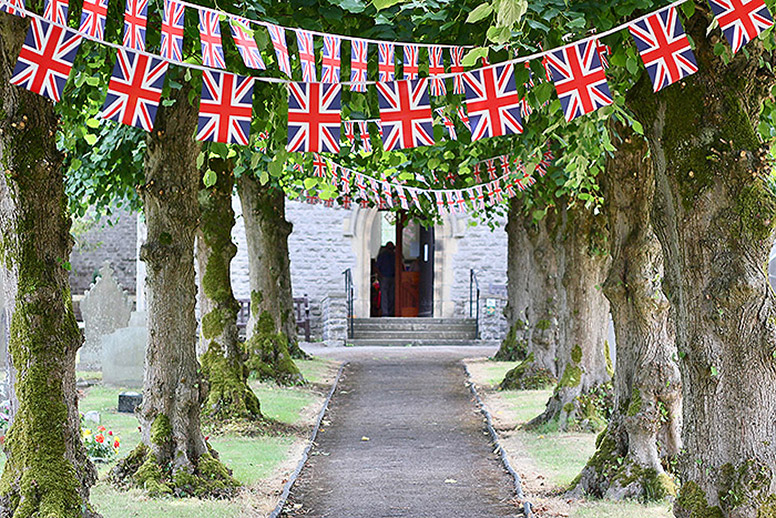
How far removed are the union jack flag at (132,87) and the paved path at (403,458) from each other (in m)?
3.96

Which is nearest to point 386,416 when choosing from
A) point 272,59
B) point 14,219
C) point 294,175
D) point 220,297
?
point 220,297

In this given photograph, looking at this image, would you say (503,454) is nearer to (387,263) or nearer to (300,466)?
(300,466)

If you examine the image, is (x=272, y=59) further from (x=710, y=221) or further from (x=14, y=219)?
(x=710, y=221)

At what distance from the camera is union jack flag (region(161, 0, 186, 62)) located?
497 cm

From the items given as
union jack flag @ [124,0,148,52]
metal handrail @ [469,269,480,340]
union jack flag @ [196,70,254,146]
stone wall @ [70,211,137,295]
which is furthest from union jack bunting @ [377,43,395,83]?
stone wall @ [70,211,137,295]

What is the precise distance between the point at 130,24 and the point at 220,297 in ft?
26.2

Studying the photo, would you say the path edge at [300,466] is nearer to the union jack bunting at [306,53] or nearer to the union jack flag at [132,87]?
the union jack flag at [132,87]

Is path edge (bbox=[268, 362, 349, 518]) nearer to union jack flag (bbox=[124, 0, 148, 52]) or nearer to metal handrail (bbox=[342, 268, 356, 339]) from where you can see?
union jack flag (bbox=[124, 0, 148, 52])

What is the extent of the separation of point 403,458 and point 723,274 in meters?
5.90

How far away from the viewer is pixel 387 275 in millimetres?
34500

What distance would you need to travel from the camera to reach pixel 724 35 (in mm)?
5180

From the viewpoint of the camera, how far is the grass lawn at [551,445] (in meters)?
7.83

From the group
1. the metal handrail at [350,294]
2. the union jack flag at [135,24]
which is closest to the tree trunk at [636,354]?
the union jack flag at [135,24]

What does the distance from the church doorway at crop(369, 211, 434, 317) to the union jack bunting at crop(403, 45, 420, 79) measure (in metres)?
24.3
